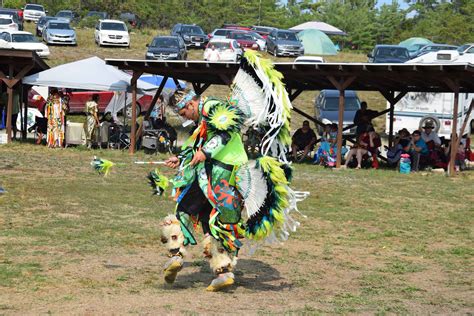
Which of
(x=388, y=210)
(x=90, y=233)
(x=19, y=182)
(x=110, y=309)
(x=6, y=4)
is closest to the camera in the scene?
(x=110, y=309)

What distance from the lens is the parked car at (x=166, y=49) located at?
1596 inches

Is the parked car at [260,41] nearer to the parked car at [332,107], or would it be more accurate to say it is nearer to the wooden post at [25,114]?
the parked car at [332,107]

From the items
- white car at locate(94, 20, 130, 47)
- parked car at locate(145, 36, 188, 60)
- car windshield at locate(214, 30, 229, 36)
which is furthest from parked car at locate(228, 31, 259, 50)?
white car at locate(94, 20, 130, 47)

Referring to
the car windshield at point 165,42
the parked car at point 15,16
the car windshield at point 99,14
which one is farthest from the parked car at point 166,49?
the car windshield at point 99,14

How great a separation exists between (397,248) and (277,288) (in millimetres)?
3079

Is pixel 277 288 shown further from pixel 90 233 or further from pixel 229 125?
pixel 90 233

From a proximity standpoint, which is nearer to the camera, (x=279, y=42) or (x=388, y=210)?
(x=388, y=210)

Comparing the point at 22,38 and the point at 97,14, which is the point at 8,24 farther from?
the point at 97,14

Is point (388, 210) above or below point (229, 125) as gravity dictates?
below

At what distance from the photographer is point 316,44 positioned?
54938 mm

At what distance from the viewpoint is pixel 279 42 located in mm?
47812

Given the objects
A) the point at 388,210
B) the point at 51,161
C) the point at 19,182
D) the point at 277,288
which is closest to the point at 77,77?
the point at 51,161

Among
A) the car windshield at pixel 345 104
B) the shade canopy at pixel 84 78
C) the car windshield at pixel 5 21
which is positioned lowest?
the car windshield at pixel 345 104

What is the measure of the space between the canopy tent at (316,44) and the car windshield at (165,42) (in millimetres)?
13987
